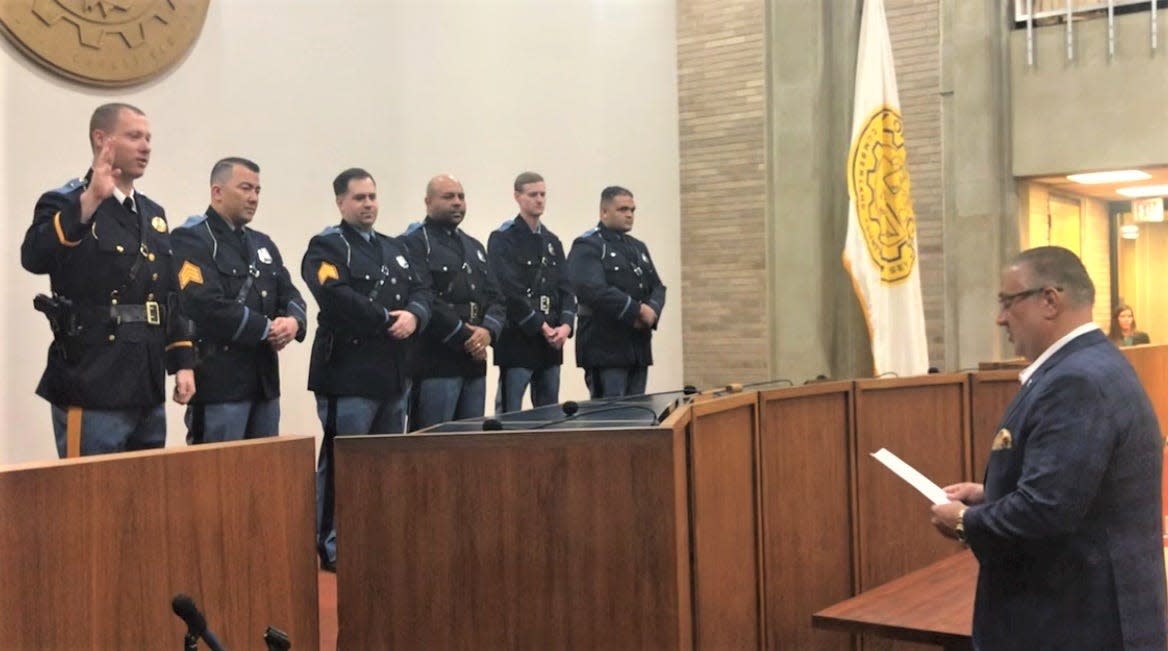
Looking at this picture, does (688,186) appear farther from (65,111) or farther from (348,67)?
(65,111)

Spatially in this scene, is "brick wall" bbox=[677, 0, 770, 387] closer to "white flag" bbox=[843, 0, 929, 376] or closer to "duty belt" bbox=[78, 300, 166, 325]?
"white flag" bbox=[843, 0, 929, 376]

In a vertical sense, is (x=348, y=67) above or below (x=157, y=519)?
above

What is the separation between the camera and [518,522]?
2.52 meters

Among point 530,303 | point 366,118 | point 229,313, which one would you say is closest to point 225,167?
point 229,313

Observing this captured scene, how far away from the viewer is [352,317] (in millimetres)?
4602

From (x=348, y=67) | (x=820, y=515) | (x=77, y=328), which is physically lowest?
(x=820, y=515)

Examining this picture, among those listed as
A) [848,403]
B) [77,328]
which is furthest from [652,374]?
[77,328]

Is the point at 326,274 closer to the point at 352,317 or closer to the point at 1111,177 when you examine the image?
the point at 352,317

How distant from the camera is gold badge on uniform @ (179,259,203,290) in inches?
165

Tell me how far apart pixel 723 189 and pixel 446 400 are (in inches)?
175

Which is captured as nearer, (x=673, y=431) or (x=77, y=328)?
(x=673, y=431)

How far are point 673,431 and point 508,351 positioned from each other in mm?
3426

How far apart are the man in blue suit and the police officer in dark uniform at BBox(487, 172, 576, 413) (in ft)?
11.7

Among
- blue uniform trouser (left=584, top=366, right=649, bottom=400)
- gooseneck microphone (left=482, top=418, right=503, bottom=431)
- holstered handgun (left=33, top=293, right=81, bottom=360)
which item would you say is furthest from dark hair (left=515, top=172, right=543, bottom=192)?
gooseneck microphone (left=482, top=418, right=503, bottom=431)
